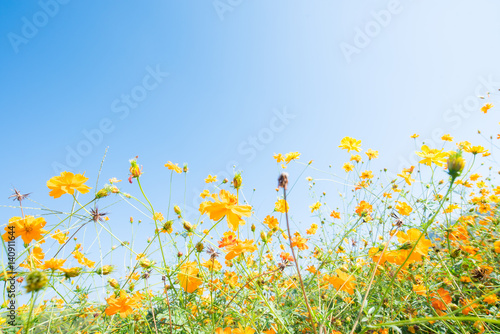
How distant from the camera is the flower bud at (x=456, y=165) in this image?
696 mm

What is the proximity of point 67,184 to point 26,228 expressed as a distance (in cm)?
23

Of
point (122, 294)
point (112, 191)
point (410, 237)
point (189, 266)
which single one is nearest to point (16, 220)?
point (112, 191)

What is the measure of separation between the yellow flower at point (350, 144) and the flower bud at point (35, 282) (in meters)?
1.99

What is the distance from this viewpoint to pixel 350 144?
6.86 ft

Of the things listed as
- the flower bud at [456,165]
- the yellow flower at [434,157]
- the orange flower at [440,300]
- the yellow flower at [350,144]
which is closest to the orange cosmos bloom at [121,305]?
the flower bud at [456,165]

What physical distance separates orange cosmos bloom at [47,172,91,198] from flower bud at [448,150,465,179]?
51.8 inches

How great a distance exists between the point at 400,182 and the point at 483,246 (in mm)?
896

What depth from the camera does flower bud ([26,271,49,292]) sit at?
55cm

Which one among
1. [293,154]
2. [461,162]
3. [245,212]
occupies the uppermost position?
[293,154]

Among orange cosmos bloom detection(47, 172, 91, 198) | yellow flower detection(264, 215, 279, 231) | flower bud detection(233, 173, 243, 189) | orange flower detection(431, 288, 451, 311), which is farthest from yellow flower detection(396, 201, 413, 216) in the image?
orange cosmos bloom detection(47, 172, 91, 198)

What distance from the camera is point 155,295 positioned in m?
1.49

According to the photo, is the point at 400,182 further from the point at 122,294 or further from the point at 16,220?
the point at 16,220

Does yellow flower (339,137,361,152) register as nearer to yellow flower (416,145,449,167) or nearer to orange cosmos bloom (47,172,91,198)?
yellow flower (416,145,449,167)

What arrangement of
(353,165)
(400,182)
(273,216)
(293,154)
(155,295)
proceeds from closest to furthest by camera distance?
(155,295) → (273,216) → (293,154) → (400,182) → (353,165)
